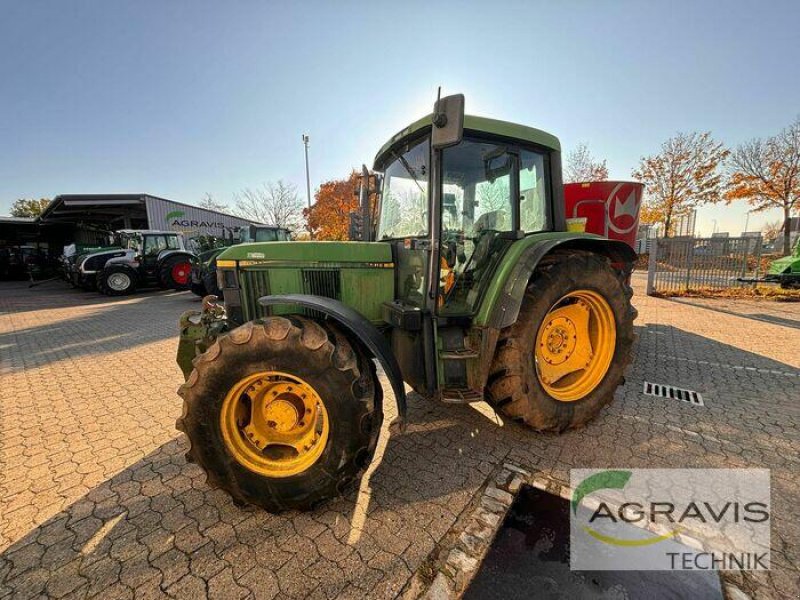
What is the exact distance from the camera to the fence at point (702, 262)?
10.0m

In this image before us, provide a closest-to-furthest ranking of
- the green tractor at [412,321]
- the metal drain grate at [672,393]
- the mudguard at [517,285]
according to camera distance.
A: the green tractor at [412,321]
the mudguard at [517,285]
the metal drain grate at [672,393]

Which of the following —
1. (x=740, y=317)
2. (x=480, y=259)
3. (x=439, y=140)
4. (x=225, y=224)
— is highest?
(x=225, y=224)

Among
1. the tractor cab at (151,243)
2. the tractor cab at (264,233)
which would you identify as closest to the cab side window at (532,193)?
the tractor cab at (264,233)

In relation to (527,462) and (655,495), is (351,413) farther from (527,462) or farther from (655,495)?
(655,495)

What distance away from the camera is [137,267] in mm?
12719

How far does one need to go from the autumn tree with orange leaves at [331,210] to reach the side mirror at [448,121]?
2635 centimetres

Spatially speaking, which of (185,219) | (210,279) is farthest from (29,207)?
(210,279)

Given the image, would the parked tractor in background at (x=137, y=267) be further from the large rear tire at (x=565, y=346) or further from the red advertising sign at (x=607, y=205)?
the large rear tire at (x=565, y=346)

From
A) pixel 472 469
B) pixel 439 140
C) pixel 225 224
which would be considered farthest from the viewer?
pixel 225 224

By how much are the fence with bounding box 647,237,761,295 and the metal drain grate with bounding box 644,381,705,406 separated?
825 centimetres

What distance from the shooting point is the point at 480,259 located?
262cm

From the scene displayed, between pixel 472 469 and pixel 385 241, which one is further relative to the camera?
pixel 385 241

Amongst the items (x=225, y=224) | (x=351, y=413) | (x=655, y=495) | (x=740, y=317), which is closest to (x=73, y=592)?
(x=351, y=413)

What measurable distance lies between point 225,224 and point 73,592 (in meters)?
28.9
